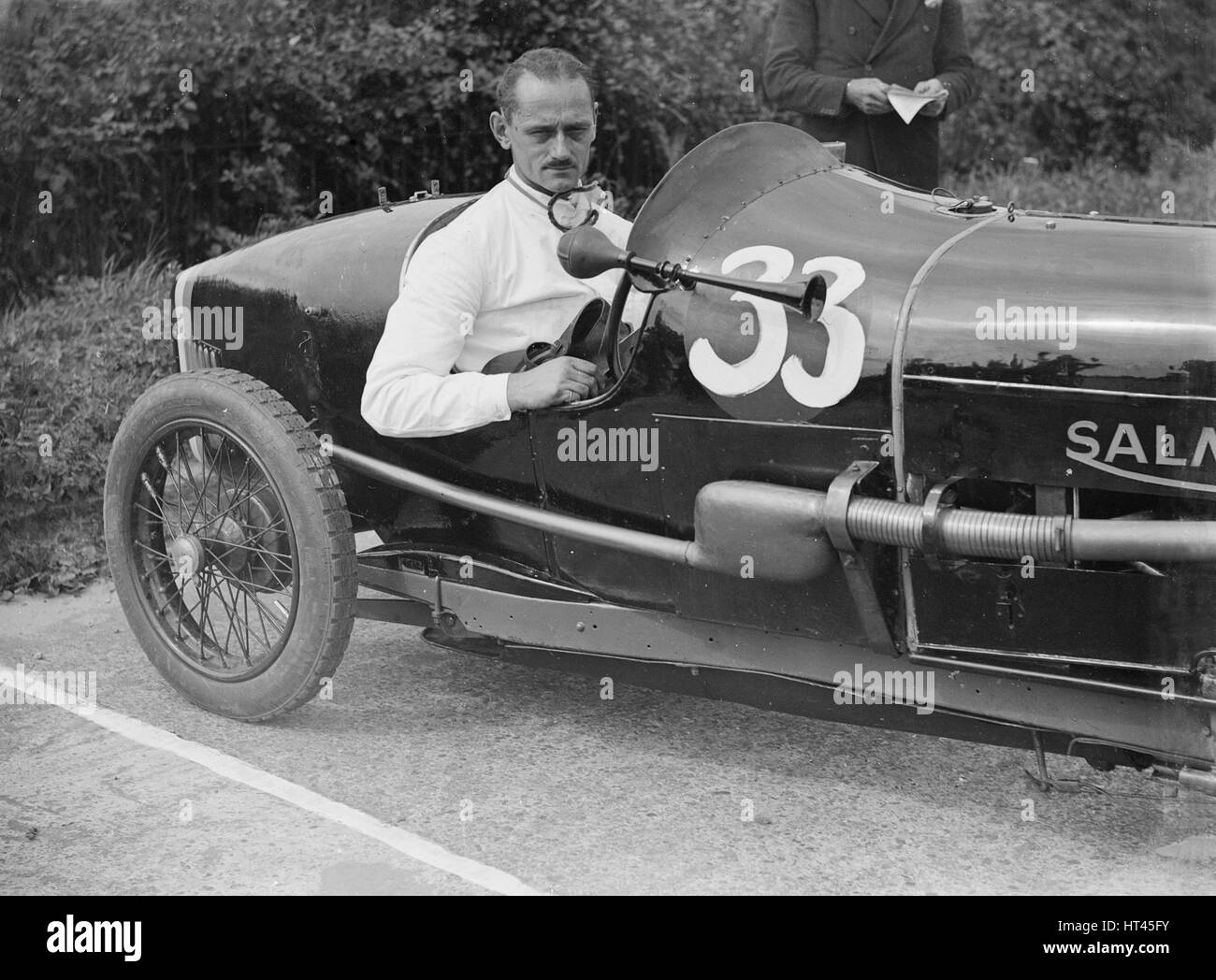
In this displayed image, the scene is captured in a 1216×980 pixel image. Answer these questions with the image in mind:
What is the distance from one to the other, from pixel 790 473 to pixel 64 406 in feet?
11.9

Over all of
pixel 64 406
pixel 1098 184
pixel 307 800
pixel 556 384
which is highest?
pixel 1098 184

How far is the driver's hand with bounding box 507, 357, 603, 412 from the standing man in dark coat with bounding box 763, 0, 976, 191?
2.42 meters

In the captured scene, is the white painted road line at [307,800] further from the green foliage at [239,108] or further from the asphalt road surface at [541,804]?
the green foliage at [239,108]

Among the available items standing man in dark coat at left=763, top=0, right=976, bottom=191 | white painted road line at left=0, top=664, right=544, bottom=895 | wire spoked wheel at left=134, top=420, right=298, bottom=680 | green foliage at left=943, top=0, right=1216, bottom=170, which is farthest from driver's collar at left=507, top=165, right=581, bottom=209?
green foliage at left=943, top=0, right=1216, bottom=170

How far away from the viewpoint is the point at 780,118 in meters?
9.19

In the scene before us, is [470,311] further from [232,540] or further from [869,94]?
[869,94]

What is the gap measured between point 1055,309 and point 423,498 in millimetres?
1684

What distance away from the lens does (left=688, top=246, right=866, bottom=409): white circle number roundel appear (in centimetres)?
303

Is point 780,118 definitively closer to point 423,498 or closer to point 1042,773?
point 423,498

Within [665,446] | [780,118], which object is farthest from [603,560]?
[780,118]

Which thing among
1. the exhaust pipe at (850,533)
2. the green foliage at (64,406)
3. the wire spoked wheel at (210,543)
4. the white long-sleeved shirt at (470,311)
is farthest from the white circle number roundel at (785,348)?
the green foliage at (64,406)

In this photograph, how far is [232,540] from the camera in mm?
4070

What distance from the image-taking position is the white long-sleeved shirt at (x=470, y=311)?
11.6ft

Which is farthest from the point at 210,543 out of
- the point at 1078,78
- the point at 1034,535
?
the point at 1078,78
